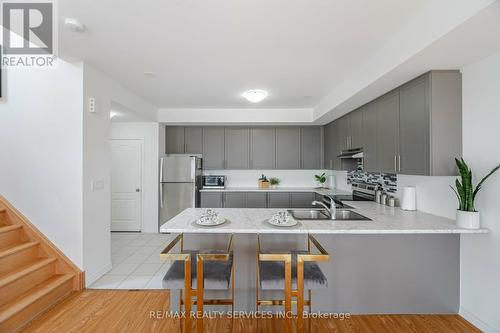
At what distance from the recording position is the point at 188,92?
3.66m

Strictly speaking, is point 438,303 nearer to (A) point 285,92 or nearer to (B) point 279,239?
(B) point 279,239

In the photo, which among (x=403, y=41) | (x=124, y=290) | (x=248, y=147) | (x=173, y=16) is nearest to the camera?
(x=173, y=16)

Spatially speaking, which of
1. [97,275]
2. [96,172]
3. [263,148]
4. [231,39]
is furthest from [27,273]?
[263,148]

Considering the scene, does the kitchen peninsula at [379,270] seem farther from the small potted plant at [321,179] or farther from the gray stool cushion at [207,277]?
the small potted plant at [321,179]

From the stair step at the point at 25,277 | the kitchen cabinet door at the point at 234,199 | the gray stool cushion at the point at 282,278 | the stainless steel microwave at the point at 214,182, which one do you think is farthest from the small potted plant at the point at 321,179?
the stair step at the point at 25,277

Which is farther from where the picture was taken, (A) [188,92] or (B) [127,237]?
(B) [127,237]

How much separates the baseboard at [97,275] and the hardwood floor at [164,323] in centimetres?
31

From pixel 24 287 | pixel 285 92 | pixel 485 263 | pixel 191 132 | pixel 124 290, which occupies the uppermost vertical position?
pixel 285 92

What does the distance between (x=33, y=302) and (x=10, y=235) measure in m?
0.85

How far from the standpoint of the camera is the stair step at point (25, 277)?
2.13 m

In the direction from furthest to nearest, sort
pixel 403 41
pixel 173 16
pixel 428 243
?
pixel 428 243, pixel 403 41, pixel 173 16

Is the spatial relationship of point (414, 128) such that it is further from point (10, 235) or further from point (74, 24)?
point (10, 235)

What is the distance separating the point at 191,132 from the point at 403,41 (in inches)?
158

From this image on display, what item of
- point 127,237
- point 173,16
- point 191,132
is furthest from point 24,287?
point 191,132
